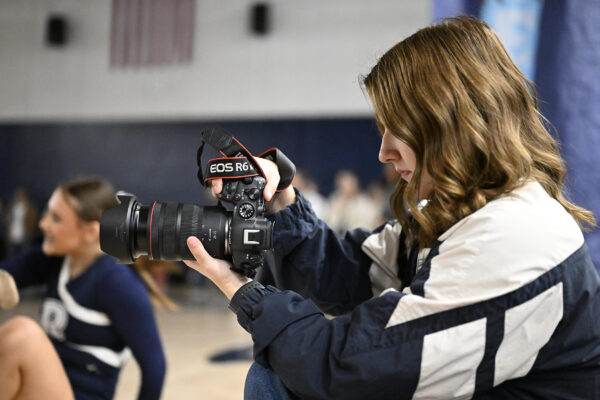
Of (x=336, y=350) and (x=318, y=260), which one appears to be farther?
(x=318, y=260)

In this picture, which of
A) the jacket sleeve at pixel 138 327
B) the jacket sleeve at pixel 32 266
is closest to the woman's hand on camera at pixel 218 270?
the jacket sleeve at pixel 138 327

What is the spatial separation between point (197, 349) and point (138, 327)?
232cm

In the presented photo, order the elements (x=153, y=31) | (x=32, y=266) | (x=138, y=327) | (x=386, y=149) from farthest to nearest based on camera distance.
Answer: (x=153, y=31) → (x=32, y=266) → (x=138, y=327) → (x=386, y=149)

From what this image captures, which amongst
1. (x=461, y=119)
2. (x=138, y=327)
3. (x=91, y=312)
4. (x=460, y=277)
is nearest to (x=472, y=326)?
(x=460, y=277)

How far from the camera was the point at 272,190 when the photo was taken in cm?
112

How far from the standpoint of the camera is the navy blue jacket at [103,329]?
1.61m

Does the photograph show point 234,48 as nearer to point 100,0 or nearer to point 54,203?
point 100,0

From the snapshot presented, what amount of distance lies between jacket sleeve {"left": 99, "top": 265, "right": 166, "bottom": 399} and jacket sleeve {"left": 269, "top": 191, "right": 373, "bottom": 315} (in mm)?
533

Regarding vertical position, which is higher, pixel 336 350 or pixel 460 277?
pixel 460 277

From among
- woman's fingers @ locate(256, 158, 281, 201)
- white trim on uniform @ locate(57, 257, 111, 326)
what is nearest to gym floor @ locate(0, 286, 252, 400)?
white trim on uniform @ locate(57, 257, 111, 326)

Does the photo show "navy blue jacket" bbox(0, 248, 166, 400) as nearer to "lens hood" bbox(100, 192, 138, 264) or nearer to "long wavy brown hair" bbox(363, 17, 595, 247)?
"lens hood" bbox(100, 192, 138, 264)

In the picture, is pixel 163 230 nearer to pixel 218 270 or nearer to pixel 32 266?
pixel 218 270

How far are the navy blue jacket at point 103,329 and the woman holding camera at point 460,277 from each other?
0.68 m

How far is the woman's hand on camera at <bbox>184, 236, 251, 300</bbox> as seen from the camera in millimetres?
1005
